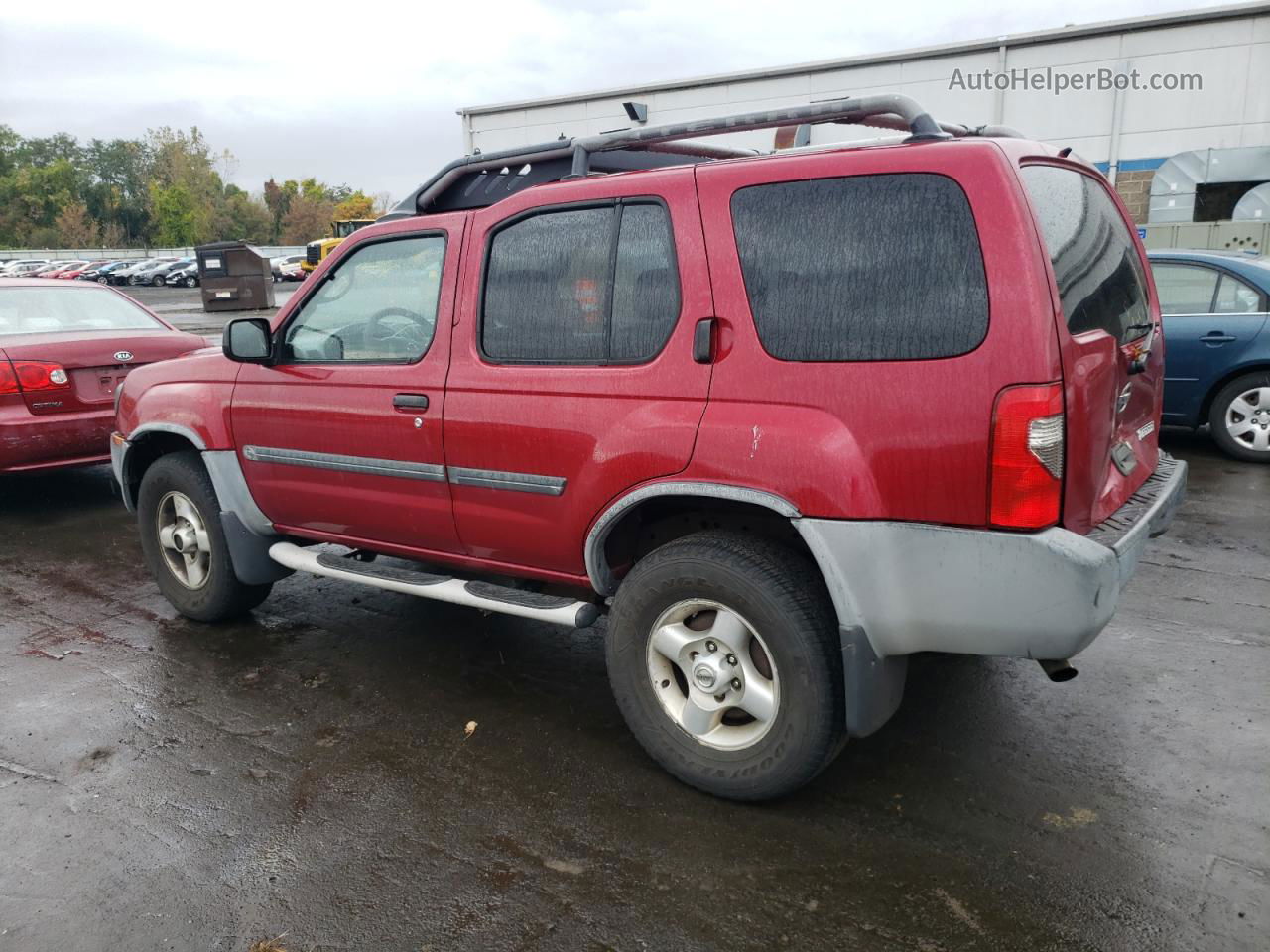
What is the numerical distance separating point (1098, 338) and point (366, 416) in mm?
2675

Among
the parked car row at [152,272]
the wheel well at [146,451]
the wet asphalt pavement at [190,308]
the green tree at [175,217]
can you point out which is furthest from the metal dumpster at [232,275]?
the green tree at [175,217]

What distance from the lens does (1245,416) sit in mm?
7512

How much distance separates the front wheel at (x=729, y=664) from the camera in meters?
2.97

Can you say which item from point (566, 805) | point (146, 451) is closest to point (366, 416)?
point (566, 805)

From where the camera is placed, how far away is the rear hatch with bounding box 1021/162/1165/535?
2719 millimetres

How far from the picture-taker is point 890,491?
9.16 ft

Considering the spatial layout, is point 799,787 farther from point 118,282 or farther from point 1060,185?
point 118,282

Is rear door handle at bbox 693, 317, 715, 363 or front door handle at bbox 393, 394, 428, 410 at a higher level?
rear door handle at bbox 693, 317, 715, 363

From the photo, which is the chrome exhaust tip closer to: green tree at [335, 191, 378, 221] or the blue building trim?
the blue building trim

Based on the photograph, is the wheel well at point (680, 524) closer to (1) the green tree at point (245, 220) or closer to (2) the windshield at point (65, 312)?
(2) the windshield at point (65, 312)

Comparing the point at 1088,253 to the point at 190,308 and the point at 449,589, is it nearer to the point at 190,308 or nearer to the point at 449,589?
the point at 449,589

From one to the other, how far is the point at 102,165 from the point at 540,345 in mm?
116535

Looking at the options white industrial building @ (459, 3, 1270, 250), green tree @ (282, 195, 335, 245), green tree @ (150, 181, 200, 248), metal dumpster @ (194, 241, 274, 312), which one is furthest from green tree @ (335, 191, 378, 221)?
white industrial building @ (459, 3, 1270, 250)

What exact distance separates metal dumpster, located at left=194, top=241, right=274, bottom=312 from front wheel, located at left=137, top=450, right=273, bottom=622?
2479 centimetres
